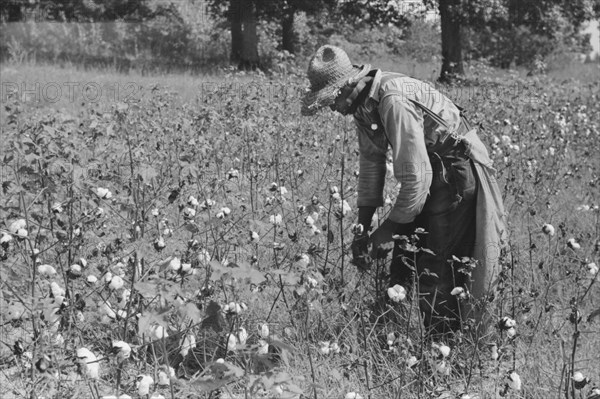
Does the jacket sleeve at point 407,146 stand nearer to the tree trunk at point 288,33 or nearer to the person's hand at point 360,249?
the person's hand at point 360,249

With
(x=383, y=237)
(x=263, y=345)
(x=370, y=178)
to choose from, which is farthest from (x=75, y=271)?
(x=370, y=178)

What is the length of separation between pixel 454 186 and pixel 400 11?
1736cm

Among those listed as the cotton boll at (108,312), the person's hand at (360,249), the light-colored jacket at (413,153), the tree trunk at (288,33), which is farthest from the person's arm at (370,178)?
the tree trunk at (288,33)

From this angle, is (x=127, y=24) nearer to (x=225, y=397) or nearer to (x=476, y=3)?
(x=476, y=3)

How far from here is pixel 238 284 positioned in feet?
8.24

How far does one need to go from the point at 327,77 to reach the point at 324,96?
88 millimetres

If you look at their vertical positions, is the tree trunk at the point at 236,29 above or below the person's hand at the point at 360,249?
above

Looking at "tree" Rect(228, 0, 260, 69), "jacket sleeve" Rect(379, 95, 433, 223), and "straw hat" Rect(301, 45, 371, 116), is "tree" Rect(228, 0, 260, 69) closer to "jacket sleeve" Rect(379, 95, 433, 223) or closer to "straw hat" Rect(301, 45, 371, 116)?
"straw hat" Rect(301, 45, 371, 116)

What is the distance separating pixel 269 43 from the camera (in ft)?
80.0

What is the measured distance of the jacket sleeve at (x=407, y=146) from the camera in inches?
111

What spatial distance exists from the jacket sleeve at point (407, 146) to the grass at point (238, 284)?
436 mm

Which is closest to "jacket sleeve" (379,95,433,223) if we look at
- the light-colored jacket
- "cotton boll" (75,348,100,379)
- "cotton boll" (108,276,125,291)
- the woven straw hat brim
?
the light-colored jacket

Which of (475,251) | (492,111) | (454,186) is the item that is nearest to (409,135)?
(454,186)

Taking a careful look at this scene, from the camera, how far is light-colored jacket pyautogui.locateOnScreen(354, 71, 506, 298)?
284cm
